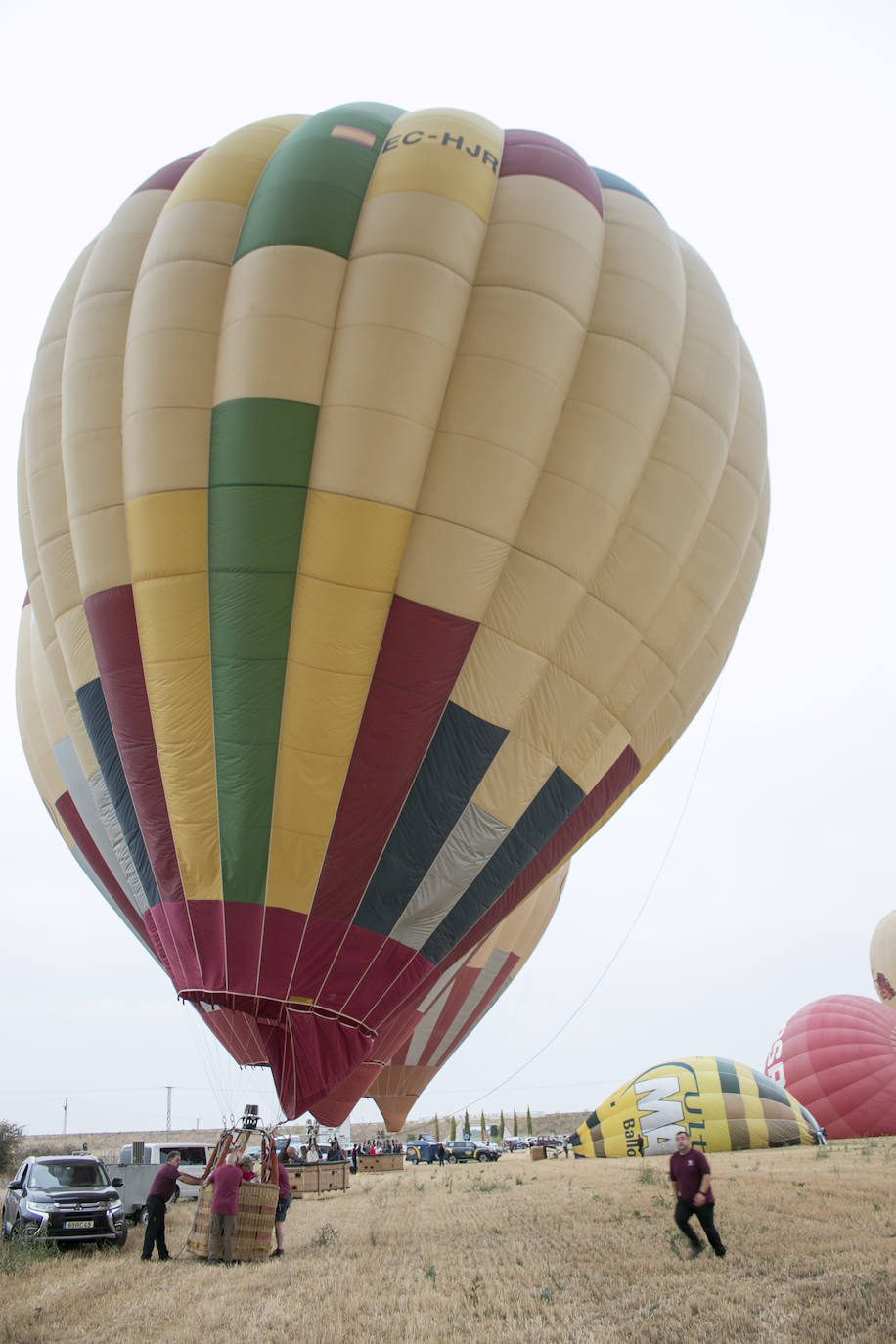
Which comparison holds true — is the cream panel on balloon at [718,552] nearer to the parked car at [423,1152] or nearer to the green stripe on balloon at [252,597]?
the green stripe on balloon at [252,597]

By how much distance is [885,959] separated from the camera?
3147cm

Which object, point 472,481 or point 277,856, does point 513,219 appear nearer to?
point 472,481

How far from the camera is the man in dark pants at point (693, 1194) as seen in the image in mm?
6941

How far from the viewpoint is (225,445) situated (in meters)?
8.95

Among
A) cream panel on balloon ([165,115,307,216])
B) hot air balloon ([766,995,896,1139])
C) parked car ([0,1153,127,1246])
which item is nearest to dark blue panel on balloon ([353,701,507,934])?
parked car ([0,1153,127,1246])

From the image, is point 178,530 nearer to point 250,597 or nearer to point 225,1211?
point 250,597

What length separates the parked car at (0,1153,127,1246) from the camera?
9500 mm

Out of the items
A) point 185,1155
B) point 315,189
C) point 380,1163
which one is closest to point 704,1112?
point 380,1163

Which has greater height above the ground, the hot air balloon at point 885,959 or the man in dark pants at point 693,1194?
the hot air balloon at point 885,959

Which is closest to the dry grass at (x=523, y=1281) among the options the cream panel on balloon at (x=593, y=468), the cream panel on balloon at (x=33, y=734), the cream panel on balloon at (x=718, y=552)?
the cream panel on balloon at (x=593, y=468)

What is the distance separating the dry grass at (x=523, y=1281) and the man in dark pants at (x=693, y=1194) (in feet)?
0.78

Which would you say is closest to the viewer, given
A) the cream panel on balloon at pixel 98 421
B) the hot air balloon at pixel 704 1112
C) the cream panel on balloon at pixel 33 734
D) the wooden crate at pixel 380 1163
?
the cream panel on balloon at pixel 98 421

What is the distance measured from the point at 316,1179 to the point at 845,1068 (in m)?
A: 12.8

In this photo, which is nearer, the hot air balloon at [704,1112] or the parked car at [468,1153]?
the hot air balloon at [704,1112]
